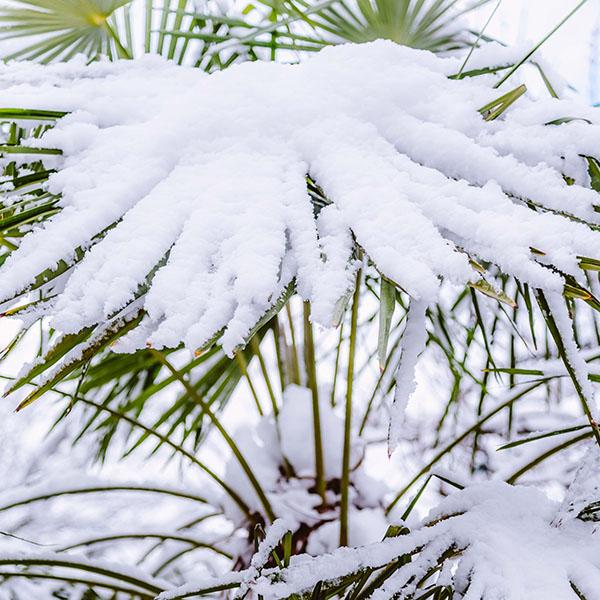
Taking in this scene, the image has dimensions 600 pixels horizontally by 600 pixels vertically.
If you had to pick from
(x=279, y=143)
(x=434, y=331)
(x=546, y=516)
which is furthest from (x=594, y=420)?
(x=434, y=331)

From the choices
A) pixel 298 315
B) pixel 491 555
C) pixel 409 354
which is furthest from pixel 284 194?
pixel 298 315

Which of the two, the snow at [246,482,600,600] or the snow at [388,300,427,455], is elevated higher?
the snow at [388,300,427,455]

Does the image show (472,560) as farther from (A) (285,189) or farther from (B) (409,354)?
(A) (285,189)

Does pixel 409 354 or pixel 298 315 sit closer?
pixel 409 354

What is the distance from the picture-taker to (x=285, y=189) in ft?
1.59

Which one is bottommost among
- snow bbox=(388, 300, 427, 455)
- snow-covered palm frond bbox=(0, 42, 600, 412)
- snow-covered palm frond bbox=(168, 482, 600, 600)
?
snow-covered palm frond bbox=(168, 482, 600, 600)

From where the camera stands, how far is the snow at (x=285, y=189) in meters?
0.40

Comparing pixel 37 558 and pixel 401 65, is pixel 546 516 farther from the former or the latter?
pixel 37 558

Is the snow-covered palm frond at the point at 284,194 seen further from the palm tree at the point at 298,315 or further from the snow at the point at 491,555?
the snow at the point at 491,555

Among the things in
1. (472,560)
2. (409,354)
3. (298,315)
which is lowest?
(298,315)

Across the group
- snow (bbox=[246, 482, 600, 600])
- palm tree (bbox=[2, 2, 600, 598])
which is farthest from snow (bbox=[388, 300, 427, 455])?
snow (bbox=[246, 482, 600, 600])

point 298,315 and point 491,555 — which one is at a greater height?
point 491,555

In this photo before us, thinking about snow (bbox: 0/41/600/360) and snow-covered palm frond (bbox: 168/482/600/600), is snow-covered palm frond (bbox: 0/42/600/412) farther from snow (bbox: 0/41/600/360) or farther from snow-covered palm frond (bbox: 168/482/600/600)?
snow-covered palm frond (bbox: 168/482/600/600)

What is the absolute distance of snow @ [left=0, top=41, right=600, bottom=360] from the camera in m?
0.40
